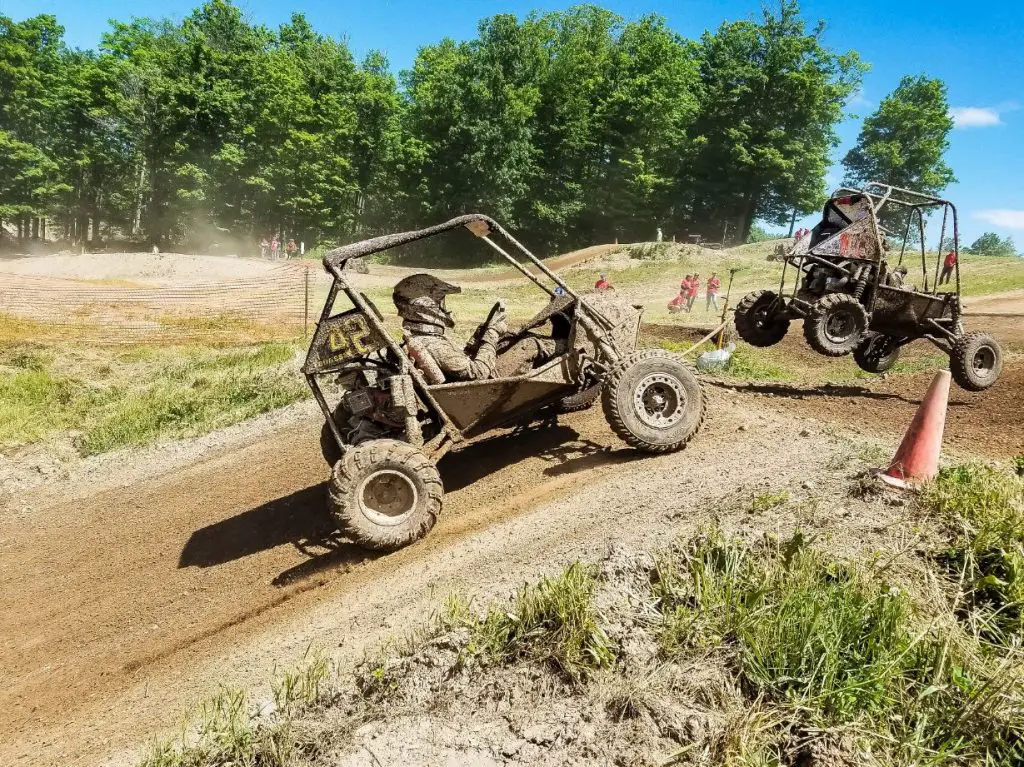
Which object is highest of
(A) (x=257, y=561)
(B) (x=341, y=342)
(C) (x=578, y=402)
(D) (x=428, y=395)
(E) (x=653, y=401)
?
(B) (x=341, y=342)

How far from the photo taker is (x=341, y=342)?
5664mm

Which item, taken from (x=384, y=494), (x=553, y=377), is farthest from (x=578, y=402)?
(x=384, y=494)

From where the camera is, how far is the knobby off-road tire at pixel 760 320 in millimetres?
9953

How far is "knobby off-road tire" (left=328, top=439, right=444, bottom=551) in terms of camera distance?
5.25m

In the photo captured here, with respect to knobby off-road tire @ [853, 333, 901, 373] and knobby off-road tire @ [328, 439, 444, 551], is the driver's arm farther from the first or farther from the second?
knobby off-road tire @ [853, 333, 901, 373]

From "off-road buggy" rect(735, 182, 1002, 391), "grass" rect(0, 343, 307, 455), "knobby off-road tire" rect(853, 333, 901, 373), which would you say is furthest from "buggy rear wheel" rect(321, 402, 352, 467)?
"knobby off-road tire" rect(853, 333, 901, 373)

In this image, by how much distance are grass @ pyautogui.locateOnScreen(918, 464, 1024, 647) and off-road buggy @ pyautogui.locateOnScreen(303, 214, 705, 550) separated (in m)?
2.33

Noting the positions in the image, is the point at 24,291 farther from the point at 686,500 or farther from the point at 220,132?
the point at 220,132

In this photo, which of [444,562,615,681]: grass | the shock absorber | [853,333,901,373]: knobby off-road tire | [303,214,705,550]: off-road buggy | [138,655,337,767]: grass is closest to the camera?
[138,655,337,767]: grass

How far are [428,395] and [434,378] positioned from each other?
0.19m

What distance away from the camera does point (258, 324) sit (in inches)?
690

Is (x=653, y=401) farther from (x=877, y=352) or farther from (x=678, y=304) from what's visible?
(x=678, y=304)

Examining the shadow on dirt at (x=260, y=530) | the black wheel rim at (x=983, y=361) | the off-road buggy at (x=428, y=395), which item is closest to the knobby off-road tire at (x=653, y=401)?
the off-road buggy at (x=428, y=395)

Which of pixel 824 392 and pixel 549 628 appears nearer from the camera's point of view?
pixel 549 628
